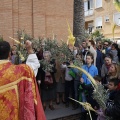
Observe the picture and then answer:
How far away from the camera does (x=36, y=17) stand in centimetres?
1340

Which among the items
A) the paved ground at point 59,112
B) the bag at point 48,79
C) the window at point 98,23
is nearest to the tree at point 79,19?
the paved ground at point 59,112

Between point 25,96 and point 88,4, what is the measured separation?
125ft

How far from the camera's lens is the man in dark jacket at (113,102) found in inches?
158

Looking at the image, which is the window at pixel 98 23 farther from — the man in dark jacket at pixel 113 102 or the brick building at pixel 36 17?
the man in dark jacket at pixel 113 102

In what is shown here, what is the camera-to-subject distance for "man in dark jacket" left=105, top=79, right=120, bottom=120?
4008 mm

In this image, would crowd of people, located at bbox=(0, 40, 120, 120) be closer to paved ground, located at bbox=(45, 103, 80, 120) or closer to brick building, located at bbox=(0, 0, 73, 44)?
paved ground, located at bbox=(45, 103, 80, 120)

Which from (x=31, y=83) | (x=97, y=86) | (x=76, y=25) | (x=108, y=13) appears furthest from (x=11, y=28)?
(x=108, y=13)

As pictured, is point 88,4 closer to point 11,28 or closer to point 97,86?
point 11,28

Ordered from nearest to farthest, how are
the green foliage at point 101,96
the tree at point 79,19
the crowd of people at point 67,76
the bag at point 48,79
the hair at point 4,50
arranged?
the hair at point 4,50, the green foliage at point 101,96, the crowd of people at point 67,76, the bag at point 48,79, the tree at point 79,19

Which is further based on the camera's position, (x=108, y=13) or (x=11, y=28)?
(x=108, y=13)

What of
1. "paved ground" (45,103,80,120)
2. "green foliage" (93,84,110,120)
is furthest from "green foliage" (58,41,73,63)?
"green foliage" (93,84,110,120)

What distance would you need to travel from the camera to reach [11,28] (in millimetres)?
12555

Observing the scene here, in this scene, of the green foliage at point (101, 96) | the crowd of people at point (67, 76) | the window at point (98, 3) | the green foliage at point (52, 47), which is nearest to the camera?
the green foliage at point (101, 96)

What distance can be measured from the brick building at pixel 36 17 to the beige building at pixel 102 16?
1899cm
